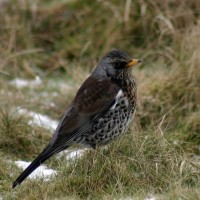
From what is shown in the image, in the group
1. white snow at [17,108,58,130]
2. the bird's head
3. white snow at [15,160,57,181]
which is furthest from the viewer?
white snow at [17,108,58,130]

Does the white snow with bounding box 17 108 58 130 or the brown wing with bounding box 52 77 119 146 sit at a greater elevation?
the brown wing with bounding box 52 77 119 146

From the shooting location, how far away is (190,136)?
6.32m

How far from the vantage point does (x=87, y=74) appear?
729 cm

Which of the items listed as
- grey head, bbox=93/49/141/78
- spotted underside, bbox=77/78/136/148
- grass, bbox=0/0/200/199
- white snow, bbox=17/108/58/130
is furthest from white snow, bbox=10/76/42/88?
spotted underside, bbox=77/78/136/148

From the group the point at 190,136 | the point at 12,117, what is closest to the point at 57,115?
the point at 12,117

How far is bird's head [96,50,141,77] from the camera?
568 cm

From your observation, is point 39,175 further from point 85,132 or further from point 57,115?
point 57,115

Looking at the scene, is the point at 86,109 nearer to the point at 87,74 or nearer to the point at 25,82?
the point at 87,74

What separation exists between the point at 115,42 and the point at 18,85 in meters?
1.29

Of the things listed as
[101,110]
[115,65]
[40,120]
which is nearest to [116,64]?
[115,65]

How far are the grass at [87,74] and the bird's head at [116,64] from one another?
49 centimetres

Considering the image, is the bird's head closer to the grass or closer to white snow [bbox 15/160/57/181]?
the grass

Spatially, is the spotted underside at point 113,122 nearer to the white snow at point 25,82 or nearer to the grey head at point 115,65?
the grey head at point 115,65

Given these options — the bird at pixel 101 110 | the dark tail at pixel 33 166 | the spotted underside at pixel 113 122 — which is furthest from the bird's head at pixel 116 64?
the dark tail at pixel 33 166
